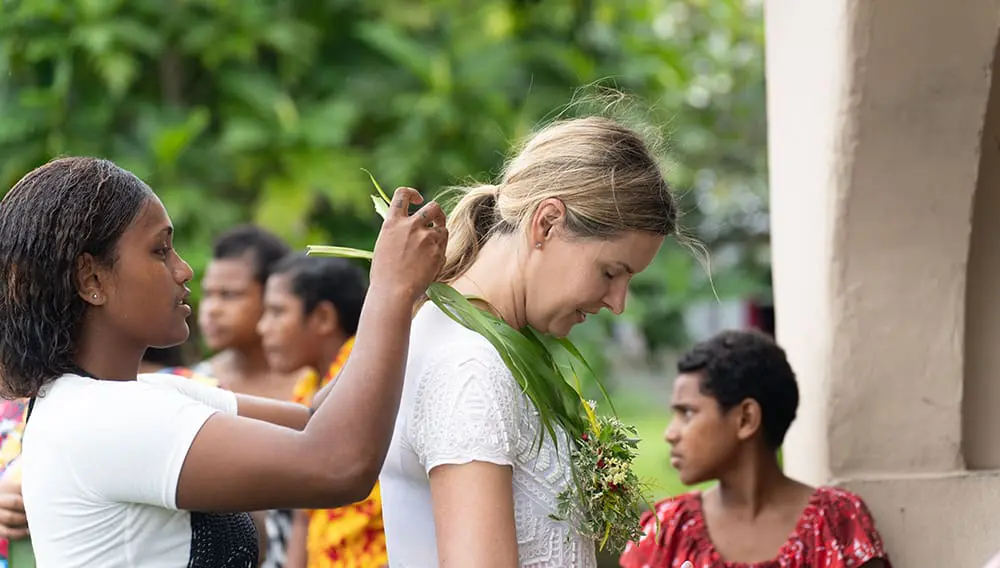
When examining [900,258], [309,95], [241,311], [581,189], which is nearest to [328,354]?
[241,311]

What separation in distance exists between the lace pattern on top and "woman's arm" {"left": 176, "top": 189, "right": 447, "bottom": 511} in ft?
0.35

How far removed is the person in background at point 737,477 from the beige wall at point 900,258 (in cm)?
12

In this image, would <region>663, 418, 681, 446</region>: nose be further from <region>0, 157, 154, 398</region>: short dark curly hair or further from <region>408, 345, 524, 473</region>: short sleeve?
<region>0, 157, 154, 398</region>: short dark curly hair

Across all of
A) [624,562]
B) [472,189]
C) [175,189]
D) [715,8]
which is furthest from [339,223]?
[472,189]

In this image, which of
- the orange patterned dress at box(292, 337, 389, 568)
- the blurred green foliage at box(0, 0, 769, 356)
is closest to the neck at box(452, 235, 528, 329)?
the orange patterned dress at box(292, 337, 389, 568)

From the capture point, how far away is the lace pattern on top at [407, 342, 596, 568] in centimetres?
222

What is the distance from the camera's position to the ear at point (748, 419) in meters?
3.87

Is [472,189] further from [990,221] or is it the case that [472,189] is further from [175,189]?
[175,189]

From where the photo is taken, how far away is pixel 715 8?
32.7 ft

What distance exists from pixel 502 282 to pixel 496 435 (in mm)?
375

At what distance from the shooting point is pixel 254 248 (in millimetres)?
5957

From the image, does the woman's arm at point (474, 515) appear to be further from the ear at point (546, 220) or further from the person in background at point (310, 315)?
the person in background at point (310, 315)

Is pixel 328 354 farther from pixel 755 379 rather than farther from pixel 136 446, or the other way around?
pixel 136 446

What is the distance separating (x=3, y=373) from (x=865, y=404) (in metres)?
2.39
